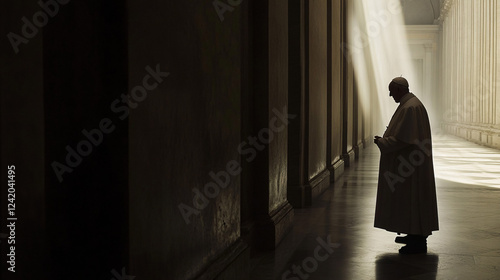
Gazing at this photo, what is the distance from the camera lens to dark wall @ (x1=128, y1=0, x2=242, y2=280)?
3.06 metres

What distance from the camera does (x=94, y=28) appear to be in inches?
114

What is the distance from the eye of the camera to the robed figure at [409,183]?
6129 mm

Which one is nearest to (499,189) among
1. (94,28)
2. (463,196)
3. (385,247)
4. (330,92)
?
(463,196)

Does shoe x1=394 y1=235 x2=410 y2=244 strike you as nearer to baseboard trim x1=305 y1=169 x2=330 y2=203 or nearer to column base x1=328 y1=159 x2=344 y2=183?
baseboard trim x1=305 y1=169 x2=330 y2=203

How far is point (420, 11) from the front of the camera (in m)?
43.9

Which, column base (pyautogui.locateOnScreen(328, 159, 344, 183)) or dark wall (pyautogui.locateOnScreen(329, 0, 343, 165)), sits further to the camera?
dark wall (pyautogui.locateOnScreen(329, 0, 343, 165))

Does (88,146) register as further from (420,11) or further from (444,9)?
(420,11)

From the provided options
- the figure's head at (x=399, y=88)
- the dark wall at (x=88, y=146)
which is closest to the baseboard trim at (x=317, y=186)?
the figure's head at (x=399, y=88)

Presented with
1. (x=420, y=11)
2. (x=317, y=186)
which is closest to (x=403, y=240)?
(x=317, y=186)

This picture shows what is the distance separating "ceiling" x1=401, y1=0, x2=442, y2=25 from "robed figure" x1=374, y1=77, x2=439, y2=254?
127ft

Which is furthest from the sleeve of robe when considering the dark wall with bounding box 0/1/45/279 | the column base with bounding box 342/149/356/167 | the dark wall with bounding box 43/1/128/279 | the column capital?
the column capital

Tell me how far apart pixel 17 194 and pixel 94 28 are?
0.87m

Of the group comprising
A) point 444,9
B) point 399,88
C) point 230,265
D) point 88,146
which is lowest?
point 230,265

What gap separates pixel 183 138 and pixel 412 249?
10.9 ft
